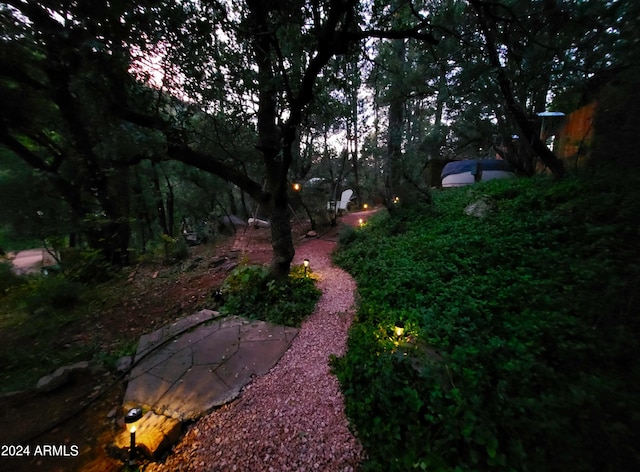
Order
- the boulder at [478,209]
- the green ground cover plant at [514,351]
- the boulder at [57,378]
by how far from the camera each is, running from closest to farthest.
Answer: the green ground cover plant at [514,351], the boulder at [57,378], the boulder at [478,209]

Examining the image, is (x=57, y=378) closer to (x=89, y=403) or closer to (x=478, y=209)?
(x=89, y=403)

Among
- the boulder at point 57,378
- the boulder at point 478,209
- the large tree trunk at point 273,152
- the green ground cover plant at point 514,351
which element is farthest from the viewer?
the boulder at point 478,209

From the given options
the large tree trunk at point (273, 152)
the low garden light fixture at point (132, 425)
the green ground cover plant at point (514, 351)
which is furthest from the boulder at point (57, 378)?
the green ground cover plant at point (514, 351)

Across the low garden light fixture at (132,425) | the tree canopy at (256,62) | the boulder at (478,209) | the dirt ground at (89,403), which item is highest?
the tree canopy at (256,62)

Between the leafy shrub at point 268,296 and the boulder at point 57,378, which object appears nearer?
the boulder at point 57,378

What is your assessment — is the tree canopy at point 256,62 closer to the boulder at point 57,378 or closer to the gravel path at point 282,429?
the gravel path at point 282,429

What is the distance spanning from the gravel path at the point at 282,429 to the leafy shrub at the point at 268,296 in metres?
0.91

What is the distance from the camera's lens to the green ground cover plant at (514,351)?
4.67ft

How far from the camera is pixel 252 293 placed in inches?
174

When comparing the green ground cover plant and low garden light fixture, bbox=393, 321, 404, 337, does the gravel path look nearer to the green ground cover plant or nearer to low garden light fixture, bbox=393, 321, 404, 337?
the green ground cover plant

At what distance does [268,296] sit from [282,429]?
243cm

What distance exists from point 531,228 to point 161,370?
632cm

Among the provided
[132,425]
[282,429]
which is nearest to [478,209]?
[282,429]

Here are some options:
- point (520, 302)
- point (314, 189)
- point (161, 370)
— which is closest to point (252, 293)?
point (161, 370)
